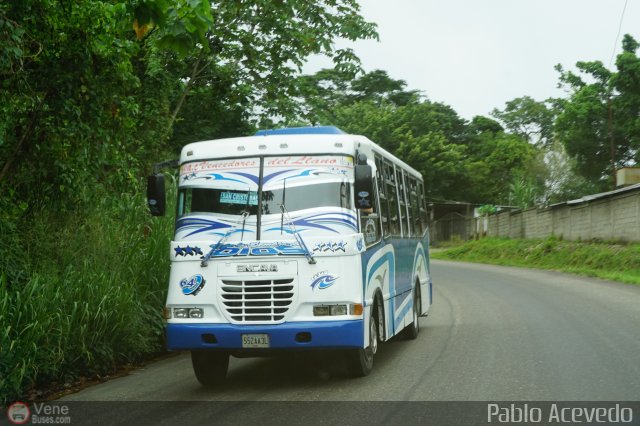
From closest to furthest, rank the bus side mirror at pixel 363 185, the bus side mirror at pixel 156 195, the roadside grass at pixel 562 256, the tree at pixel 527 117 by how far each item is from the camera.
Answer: the bus side mirror at pixel 363 185
the bus side mirror at pixel 156 195
the roadside grass at pixel 562 256
the tree at pixel 527 117

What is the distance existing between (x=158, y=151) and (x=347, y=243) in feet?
32.0

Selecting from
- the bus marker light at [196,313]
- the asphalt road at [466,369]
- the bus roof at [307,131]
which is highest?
the bus roof at [307,131]

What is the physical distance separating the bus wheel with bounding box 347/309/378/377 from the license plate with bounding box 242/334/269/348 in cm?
105

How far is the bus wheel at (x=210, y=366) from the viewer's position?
30.6 ft

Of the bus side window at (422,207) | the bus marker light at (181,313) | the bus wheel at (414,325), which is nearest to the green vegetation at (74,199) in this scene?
the bus marker light at (181,313)

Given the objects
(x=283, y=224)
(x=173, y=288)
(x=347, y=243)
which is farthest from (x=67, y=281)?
A: (x=347, y=243)

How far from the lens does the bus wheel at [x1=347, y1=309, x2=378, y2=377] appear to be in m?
9.20

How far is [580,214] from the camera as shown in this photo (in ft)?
115

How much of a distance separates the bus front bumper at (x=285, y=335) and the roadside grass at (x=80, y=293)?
1582 mm

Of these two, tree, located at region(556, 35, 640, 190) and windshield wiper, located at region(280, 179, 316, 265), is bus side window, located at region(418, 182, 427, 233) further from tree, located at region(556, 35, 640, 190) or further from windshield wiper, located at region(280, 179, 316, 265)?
tree, located at region(556, 35, 640, 190)

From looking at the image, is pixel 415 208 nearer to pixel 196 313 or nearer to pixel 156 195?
pixel 156 195

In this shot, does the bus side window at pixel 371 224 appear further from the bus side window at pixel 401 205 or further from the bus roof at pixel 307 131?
the bus side window at pixel 401 205

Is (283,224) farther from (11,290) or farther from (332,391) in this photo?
(11,290)

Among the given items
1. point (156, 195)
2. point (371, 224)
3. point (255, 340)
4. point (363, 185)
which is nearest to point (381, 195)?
point (371, 224)
